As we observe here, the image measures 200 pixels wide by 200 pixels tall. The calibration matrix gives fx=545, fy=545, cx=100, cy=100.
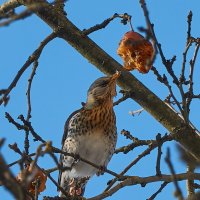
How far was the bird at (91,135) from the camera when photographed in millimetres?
7117

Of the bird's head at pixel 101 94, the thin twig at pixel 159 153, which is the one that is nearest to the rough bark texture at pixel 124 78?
the thin twig at pixel 159 153

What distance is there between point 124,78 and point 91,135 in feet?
6.13

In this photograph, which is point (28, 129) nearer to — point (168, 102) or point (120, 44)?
point (120, 44)

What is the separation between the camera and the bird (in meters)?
7.12

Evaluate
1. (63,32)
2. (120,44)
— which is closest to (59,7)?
(63,32)

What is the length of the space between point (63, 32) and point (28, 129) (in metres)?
1.23

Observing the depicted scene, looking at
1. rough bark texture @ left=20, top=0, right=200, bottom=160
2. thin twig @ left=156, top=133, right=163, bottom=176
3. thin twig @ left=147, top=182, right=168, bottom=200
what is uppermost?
rough bark texture @ left=20, top=0, right=200, bottom=160

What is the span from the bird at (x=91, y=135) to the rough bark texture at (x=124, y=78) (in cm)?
141

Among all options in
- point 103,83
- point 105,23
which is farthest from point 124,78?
point 103,83

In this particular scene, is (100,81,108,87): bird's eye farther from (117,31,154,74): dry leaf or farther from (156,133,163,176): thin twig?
(156,133,163,176): thin twig

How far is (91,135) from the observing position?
7.15 meters

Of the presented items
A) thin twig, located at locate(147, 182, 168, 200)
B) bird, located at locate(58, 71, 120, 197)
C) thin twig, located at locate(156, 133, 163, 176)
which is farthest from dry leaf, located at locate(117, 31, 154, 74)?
bird, located at locate(58, 71, 120, 197)

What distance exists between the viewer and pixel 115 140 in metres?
7.32

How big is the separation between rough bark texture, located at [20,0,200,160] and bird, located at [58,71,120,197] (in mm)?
Result: 1407
